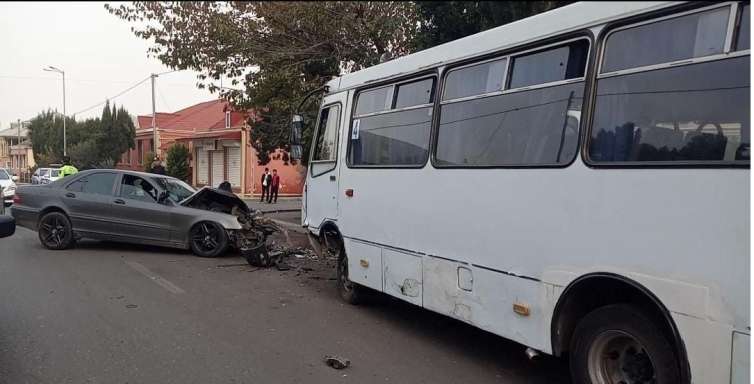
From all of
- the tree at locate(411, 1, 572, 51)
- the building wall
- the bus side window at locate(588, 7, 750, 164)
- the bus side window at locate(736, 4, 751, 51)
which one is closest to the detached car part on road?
the bus side window at locate(588, 7, 750, 164)

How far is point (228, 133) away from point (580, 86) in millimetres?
27116

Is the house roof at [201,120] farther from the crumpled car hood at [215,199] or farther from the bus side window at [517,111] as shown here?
the bus side window at [517,111]

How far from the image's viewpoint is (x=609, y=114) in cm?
358

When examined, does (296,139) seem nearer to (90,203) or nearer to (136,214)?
(136,214)

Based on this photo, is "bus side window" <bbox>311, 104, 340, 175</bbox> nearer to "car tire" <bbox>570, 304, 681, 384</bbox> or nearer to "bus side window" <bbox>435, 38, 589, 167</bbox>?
"bus side window" <bbox>435, 38, 589, 167</bbox>

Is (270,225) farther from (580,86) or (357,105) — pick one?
(580,86)

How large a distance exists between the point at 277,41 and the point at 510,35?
2.85 metres

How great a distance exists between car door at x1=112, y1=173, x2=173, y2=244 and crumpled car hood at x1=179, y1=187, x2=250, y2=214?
36 centimetres

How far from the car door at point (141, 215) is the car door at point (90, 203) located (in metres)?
0.17

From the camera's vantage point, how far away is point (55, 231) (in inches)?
409

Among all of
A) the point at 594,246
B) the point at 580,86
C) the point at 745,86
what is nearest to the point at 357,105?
the point at 580,86

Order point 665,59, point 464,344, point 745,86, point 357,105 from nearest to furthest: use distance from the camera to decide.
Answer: point 745,86 < point 665,59 < point 464,344 < point 357,105

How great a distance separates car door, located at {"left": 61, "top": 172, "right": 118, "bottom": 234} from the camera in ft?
33.7

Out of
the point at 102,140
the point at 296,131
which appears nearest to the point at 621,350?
the point at 296,131
